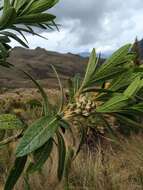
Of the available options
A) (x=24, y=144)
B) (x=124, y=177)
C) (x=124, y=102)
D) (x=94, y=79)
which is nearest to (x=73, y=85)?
(x=94, y=79)

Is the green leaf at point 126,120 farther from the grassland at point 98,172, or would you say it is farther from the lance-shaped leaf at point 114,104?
the grassland at point 98,172

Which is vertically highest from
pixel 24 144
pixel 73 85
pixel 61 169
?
pixel 73 85

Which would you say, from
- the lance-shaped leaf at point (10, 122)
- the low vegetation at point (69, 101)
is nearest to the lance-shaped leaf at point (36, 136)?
the low vegetation at point (69, 101)

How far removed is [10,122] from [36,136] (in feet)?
0.64

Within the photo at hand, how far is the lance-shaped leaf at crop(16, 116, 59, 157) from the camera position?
136cm

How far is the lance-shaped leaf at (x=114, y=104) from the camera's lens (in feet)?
5.02

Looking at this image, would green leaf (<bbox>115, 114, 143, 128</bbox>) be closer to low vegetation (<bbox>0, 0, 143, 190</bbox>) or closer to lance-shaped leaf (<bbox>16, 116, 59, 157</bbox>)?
low vegetation (<bbox>0, 0, 143, 190</bbox>)

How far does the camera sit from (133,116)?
1.62 meters

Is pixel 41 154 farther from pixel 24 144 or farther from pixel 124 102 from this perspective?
pixel 124 102

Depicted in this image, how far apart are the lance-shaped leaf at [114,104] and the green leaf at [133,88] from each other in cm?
2

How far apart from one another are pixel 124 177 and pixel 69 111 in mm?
4406

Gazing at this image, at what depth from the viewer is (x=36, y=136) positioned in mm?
1403

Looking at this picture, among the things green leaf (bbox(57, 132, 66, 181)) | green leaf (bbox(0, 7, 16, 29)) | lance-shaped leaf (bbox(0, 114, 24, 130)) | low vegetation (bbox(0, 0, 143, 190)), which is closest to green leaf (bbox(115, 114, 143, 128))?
low vegetation (bbox(0, 0, 143, 190))

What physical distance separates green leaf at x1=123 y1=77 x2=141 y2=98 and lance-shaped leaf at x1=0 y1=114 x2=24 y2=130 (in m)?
0.33
